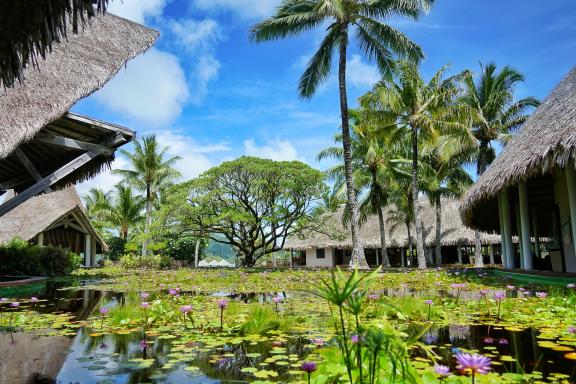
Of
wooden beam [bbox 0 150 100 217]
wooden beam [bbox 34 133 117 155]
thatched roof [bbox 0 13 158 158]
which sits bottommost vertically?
wooden beam [bbox 0 150 100 217]

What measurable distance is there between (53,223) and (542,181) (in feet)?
62.3

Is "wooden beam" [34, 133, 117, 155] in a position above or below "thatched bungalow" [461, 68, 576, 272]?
above

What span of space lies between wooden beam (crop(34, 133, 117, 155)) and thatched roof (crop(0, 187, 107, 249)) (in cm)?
1187

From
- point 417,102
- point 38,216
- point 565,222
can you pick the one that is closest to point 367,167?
point 417,102

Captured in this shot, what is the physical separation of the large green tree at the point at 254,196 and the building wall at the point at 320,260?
11.3 meters

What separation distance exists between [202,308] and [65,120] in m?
5.20

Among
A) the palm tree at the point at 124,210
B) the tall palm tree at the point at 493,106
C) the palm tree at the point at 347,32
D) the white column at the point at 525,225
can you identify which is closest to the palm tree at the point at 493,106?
the tall palm tree at the point at 493,106

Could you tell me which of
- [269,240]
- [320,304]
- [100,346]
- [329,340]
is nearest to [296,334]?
[329,340]

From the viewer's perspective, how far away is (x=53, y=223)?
19188mm

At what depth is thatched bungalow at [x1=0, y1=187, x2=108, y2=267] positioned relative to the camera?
18.5 metres

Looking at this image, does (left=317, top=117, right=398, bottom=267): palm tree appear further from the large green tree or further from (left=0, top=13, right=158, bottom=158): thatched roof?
(left=0, top=13, right=158, bottom=158): thatched roof

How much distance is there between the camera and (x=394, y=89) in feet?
61.3

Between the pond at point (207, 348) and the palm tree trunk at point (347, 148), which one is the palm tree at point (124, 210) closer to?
the palm tree trunk at point (347, 148)

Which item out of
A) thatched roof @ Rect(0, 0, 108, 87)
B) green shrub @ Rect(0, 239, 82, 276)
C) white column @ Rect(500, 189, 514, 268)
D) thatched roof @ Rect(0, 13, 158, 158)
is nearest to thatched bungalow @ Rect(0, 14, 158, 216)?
thatched roof @ Rect(0, 13, 158, 158)
